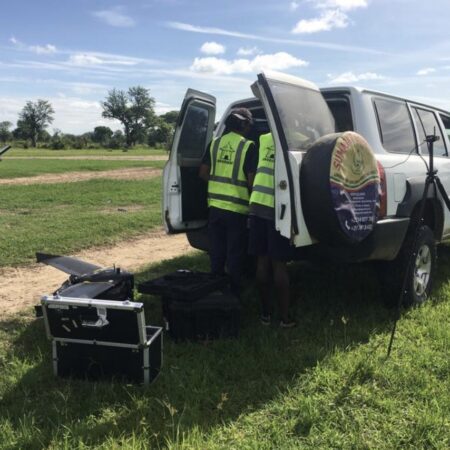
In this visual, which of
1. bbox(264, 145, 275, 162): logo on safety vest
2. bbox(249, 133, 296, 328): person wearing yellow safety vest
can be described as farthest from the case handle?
bbox(264, 145, 275, 162): logo on safety vest

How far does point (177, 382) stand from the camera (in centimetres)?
331

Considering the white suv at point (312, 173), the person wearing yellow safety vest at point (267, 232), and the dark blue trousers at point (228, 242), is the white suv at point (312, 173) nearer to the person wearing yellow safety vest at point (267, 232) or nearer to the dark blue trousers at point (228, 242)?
the person wearing yellow safety vest at point (267, 232)

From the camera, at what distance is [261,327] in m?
4.25

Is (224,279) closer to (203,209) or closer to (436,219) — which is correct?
(203,209)

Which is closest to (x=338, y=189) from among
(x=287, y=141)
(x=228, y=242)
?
(x=287, y=141)

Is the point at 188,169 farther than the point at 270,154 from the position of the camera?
Yes

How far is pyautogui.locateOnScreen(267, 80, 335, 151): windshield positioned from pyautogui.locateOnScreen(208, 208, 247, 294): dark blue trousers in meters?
0.93

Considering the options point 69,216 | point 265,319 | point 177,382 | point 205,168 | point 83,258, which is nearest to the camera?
point 177,382

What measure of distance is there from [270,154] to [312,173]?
488 mm

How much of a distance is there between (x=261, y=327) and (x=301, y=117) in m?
1.74

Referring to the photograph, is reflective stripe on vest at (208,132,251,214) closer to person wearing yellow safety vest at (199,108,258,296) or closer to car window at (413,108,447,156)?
person wearing yellow safety vest at (199,108,258,296)

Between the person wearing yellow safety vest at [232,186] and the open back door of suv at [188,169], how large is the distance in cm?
35

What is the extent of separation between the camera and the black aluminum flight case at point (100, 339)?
3.10 meters

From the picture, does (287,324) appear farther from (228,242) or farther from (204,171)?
(204,171)
